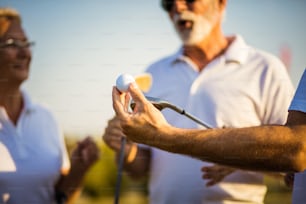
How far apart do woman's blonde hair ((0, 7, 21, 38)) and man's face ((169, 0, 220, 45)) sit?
15.3 inches

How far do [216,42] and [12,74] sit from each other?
0.53 metres

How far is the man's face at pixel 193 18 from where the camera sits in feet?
7.00

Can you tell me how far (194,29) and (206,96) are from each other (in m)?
0.19

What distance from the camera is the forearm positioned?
3.92 ft

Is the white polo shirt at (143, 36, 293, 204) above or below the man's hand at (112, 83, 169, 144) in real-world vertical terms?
below

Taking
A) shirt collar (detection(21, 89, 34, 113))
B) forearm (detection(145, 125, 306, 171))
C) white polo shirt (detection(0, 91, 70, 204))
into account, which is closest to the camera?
forearm (detection(145, 125, 306, 171))

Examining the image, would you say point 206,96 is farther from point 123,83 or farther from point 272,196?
point 123,83

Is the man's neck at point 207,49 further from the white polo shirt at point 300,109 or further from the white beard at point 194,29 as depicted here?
the white polo shirt at point 300,109

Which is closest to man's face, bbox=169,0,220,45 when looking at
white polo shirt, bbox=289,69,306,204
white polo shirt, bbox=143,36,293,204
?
white polo shirt, bbox=143,36,293,204

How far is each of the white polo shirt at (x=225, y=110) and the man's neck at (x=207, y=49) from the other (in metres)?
0.06

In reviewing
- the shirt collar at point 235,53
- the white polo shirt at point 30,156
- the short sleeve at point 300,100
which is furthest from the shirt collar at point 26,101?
the short sleeve at point 300,100

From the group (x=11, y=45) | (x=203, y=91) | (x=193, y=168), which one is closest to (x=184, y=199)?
(x=193, y=168)

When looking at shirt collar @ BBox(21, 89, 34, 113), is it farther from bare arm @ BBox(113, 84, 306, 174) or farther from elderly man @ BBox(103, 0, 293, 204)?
bare arm @ BBox(113, 84, 306, 174)

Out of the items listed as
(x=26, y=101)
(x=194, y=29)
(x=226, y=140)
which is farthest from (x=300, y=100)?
(x=26, y=101)
